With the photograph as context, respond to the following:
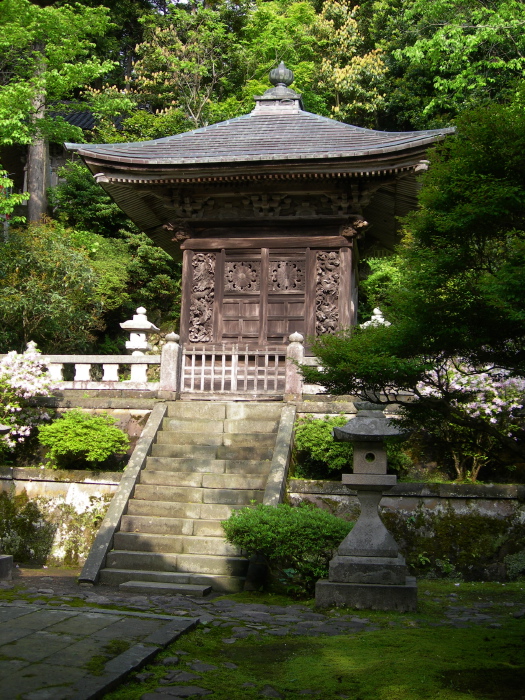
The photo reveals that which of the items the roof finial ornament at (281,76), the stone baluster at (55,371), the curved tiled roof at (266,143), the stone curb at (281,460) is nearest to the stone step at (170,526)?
→ the stone curb at (281,460)

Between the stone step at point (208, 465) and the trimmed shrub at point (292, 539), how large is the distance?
6.40 ft

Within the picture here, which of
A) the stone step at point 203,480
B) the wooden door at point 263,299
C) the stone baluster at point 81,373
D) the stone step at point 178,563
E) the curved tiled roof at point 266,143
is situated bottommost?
the stone step at point 178,563

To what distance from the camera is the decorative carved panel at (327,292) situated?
1534cm

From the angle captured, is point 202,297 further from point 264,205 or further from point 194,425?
point 194,425

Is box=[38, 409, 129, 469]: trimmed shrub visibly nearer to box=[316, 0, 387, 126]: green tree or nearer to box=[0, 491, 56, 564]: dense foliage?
box=[0, 491, 56, 564]: dense foliage

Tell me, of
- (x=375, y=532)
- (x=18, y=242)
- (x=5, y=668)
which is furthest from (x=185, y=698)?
(x=18, y=242)

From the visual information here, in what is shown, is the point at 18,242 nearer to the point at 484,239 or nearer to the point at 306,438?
the point at 306,438

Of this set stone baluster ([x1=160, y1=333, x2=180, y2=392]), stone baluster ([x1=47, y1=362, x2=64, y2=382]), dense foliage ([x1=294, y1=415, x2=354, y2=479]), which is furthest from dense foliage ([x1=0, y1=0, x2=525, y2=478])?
stone baluster ([x1=47, y1=362, x2=64, y2=382])

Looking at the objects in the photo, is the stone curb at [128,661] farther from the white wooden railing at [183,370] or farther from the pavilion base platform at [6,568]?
the white wooden railing at [183,370]

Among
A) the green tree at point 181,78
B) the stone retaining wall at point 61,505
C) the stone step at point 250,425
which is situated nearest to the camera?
the stone retaining wall at point 61,505

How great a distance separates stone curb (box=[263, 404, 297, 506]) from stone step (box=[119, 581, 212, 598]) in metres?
1.55

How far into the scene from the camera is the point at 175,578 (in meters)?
9.33

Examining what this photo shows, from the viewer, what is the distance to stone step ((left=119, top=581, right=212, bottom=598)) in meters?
8.79

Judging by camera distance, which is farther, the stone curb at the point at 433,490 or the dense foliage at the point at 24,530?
the dense foliage at the point at 24,530
